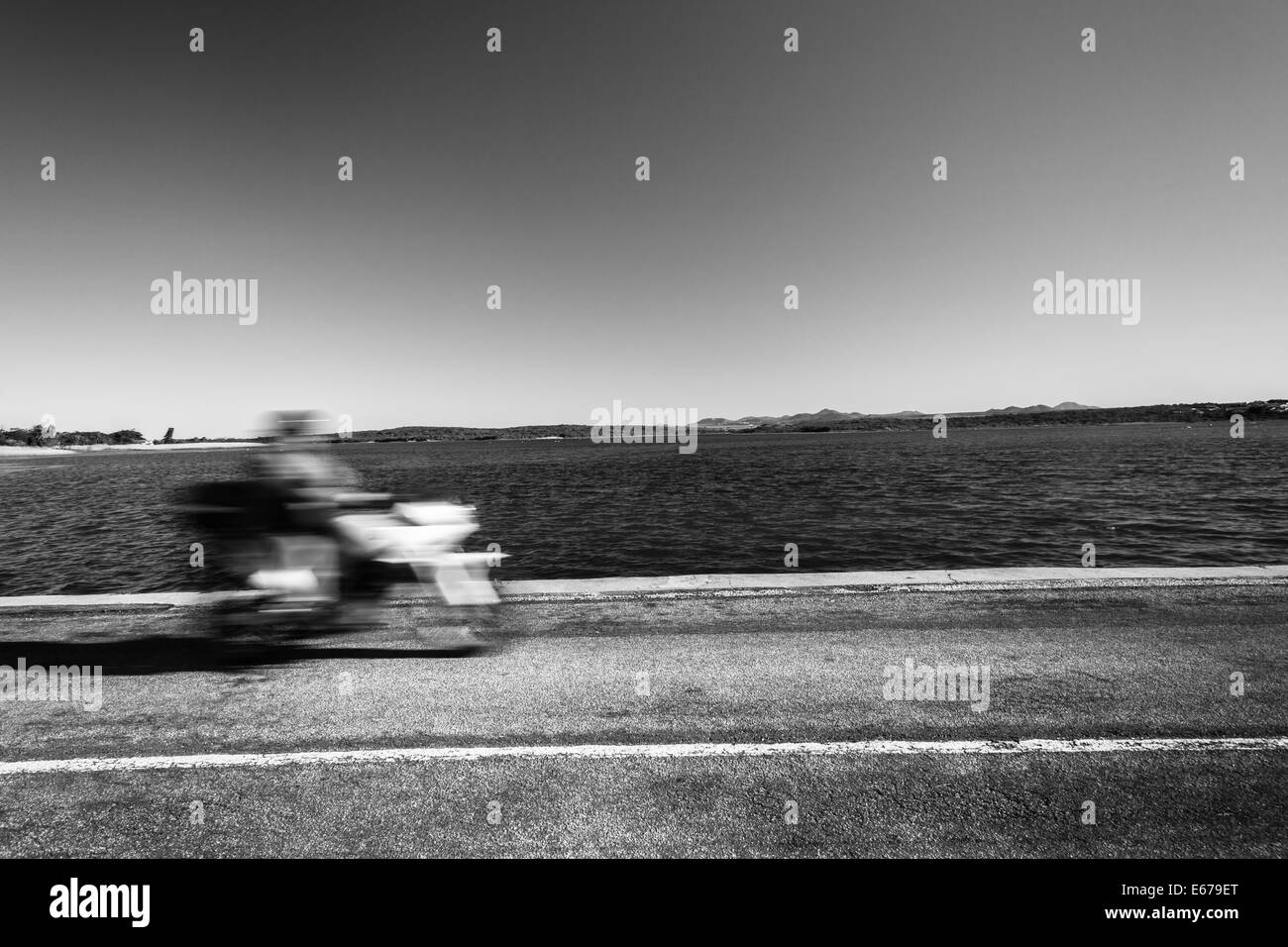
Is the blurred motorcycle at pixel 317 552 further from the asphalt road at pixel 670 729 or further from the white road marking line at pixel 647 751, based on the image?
the white road marking line at pixel 647 751

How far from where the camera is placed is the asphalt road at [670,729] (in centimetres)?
310

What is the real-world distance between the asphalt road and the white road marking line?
0.22 feet

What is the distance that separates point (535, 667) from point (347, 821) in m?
2.13

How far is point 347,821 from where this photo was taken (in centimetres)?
322

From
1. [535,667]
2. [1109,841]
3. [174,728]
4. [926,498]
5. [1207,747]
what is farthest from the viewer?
[926,498]

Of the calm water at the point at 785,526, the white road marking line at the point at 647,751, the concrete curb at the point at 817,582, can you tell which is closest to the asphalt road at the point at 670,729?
the white road marking line at the point at 647,751

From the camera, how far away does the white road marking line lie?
376 cm

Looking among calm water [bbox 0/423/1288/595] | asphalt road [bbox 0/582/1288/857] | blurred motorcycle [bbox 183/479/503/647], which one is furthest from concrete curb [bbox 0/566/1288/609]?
calm water [bbox 0/423/1288/595]

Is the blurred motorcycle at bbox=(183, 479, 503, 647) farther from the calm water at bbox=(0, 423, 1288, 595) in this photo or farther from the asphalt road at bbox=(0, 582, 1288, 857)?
the calm water at bbox=(0, 423, 1288, 595)

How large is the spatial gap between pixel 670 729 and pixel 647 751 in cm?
32

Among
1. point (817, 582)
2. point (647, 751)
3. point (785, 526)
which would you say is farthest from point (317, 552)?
point (785, 526)

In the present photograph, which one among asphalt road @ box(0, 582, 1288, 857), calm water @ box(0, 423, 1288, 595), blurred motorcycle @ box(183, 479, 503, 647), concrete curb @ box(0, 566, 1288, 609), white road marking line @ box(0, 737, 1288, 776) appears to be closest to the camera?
asphalt road @ box(0, 582, 1288, 857)
